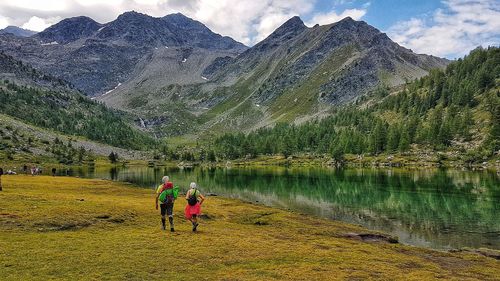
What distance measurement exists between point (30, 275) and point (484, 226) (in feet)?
180

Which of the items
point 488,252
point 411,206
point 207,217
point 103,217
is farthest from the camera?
point 411,206

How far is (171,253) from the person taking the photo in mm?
25484

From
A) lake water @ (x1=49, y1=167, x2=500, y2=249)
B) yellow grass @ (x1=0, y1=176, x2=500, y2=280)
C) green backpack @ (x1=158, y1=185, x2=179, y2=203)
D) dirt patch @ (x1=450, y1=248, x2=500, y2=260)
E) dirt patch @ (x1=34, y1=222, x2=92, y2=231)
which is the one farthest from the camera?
lake water @ (x1=49, y1=167, x2=500, y2=249)

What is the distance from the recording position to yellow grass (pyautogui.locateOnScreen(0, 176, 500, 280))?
845 inches

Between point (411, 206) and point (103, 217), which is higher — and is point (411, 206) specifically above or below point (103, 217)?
below

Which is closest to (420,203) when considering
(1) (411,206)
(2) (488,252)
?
(1) (411,206)

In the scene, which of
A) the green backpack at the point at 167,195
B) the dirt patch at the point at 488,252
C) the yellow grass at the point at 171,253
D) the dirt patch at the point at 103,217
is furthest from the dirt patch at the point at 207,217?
the dirt patch at the point at 488,252

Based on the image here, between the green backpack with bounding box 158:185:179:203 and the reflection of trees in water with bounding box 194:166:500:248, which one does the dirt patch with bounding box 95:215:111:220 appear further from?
the reflection of trees in water with bounding box 194:166:500:248

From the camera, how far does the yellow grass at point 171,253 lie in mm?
21453

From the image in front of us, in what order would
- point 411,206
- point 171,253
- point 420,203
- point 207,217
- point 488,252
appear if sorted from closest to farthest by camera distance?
point 171,253, point 488,252, point 207,217, point 411,206, point 420,203

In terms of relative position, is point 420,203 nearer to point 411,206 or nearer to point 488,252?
point 411,206

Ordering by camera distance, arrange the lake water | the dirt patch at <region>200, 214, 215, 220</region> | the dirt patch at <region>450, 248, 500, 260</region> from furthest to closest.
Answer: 1. the lake water
2. the dirt patch at <region>200, 214, 215, 220</region>
3. the dirt patch at <region>450, 248, 500, 260</region>

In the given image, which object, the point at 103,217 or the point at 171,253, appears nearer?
the point at 171,253

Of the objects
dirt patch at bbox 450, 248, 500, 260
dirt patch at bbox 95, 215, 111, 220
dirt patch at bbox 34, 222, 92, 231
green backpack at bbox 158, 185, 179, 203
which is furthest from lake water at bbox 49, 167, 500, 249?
dirt patch at bbox 34, 222, 92, 231
